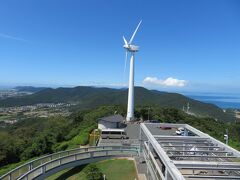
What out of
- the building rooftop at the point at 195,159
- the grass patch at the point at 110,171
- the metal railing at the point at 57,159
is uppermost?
the building rooftop at the point at 195,159

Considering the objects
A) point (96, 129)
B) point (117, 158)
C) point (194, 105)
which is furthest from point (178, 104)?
point (117, 158)

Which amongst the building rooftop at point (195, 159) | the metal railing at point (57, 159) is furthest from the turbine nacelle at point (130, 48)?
the building rooftop at point (195, 159)

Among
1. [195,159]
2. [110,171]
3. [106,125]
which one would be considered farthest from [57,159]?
[106,125]

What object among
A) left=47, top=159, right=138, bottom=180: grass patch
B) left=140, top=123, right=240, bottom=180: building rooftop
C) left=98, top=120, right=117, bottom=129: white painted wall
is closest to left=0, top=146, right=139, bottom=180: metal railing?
left=47, top=159, right=138, bottom=180: grass patch

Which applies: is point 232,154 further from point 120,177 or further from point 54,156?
point 54,156

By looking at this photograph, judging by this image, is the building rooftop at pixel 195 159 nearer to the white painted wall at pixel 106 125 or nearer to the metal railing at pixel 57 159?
the metal railing at pixel 57 159
